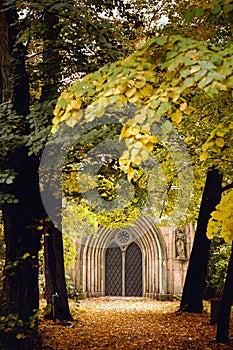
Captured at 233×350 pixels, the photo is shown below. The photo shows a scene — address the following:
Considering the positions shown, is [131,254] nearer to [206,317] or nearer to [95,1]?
[206,317]

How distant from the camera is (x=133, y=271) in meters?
20.5

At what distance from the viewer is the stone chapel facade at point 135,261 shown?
18.2 meters

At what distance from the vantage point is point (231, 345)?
749 centimetres

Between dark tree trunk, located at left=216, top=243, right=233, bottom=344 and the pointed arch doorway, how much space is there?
42.0 feet

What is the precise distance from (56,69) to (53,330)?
4.98 meters

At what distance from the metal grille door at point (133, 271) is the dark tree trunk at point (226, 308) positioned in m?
12.8

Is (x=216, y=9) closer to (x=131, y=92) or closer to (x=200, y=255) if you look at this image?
(x=131, y=92)

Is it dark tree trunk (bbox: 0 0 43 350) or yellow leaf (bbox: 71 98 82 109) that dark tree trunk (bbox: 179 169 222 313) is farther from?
yellow leaf (bbox: 71 98 82 109)

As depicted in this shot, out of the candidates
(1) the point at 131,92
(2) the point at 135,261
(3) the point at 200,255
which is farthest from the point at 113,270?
(1) the point at 131,92

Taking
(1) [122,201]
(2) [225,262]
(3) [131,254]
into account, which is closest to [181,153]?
(1) [122,201]

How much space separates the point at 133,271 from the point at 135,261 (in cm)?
45

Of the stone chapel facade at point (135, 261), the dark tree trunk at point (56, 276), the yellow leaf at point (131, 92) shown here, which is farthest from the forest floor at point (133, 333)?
the stone chapel facade at point (135, 261)

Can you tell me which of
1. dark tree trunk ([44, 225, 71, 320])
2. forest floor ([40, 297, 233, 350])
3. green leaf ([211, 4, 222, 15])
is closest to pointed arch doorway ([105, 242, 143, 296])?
forest floor ([40, 297, 233, 350])

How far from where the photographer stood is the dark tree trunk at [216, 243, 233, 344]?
24.4 feet
